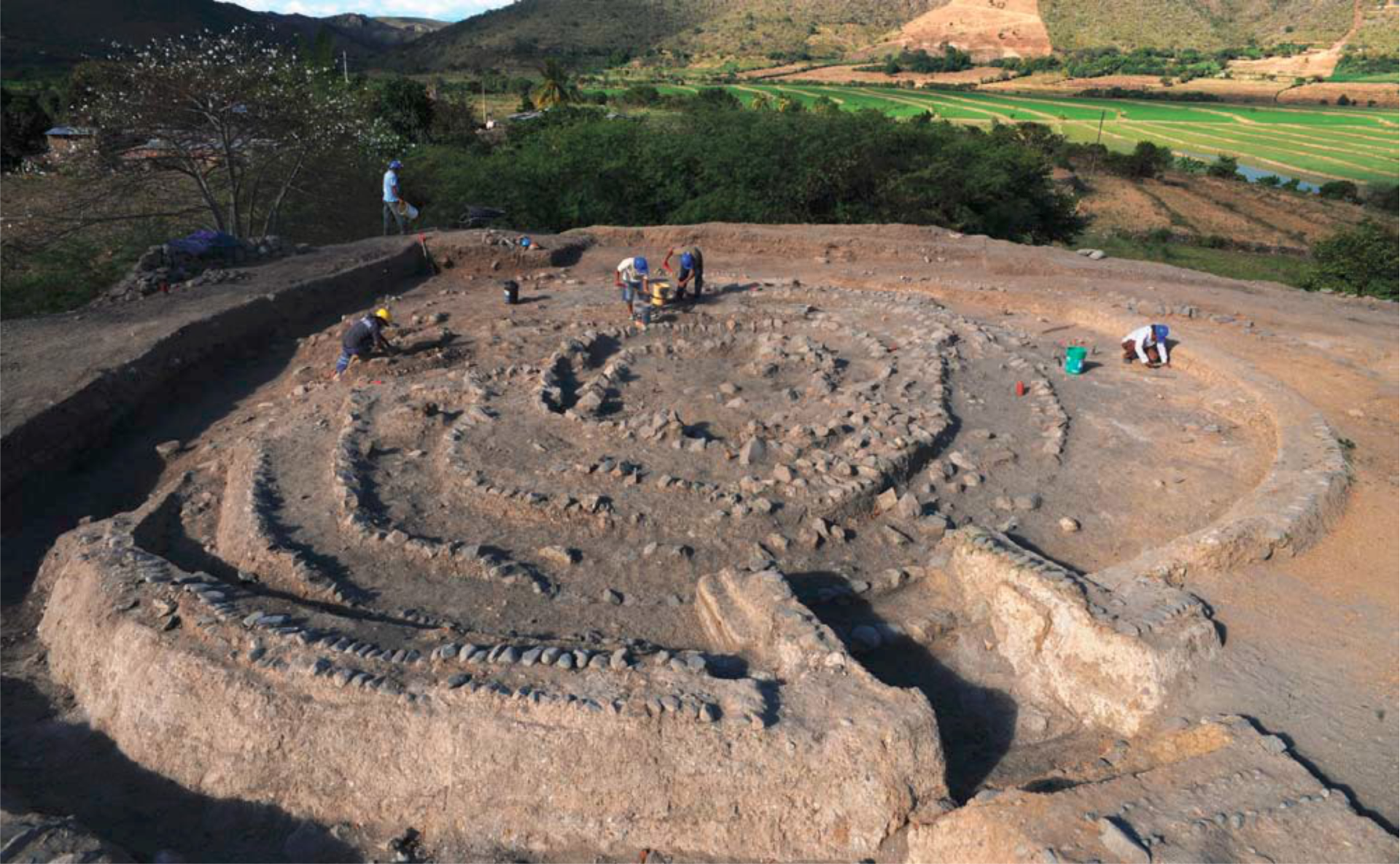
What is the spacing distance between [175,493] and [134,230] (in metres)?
13.6

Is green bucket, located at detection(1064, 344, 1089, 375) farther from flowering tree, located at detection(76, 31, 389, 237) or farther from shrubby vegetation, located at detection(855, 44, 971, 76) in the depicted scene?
A: shrubby vegetation, located at detection(855, 44, 971, 76)

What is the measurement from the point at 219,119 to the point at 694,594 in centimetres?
1469

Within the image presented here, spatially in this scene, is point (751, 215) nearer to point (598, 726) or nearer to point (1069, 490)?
point (1069, 490)

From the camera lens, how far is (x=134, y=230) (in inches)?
698

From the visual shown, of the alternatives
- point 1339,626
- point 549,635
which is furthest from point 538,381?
point 1339,626

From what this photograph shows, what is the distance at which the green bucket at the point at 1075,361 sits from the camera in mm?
10391

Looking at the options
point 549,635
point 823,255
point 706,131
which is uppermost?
point 706,131

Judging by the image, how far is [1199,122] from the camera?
51406mm

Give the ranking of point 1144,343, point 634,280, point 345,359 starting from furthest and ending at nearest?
point 634,280 → point 1144,343 → point 345,359

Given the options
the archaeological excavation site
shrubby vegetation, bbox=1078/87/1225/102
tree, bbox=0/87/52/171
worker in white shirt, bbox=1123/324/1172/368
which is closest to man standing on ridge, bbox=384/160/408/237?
the archaeological excavation site

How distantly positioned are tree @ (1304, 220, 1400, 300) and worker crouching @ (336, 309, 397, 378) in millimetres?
20382

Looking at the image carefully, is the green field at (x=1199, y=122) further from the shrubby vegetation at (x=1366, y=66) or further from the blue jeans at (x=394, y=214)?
the blue jeans at (x=394, y=214)

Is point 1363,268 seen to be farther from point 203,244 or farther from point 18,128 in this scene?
point 18,128

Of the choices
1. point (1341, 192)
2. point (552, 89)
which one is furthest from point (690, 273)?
point (1341, 192)
